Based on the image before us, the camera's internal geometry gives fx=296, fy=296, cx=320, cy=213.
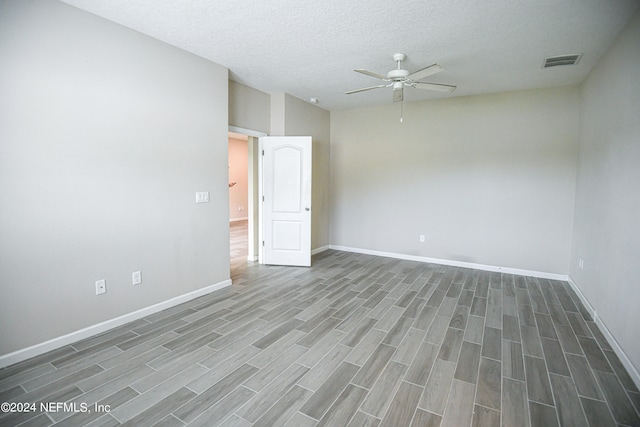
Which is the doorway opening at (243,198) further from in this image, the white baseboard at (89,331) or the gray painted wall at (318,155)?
the white baseboard at (89,331)

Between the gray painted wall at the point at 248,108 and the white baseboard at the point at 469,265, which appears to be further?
the white baseboard at the point at 469,265

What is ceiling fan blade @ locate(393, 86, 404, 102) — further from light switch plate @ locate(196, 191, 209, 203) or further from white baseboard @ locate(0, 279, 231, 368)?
white baseboard @ locate(0, 279, 231, 368)

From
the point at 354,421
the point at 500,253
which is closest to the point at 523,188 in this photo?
the point at 500,253

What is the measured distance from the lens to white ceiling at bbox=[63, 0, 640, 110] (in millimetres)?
2461

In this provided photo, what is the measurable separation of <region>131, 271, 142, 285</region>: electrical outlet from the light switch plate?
1022 mm

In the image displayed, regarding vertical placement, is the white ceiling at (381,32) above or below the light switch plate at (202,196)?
above

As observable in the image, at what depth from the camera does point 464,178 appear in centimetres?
506

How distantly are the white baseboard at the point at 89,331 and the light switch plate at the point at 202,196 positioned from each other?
1.11 meters

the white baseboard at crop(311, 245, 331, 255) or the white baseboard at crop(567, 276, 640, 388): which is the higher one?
the white baseboard at crop(311, 245, 331, 255)

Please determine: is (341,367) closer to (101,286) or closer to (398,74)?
(101,286)

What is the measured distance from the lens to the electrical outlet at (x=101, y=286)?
2736 millimetres

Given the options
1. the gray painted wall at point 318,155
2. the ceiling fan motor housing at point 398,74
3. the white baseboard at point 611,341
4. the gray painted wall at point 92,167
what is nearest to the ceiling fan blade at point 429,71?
the ceiling fan motor housing at point 398,74

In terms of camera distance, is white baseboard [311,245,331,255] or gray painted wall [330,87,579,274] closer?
gray painted wall [330,87,579,274]

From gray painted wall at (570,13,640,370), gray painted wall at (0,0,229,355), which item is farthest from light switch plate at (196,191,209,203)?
gray painted wall at (570,13,640,370)
